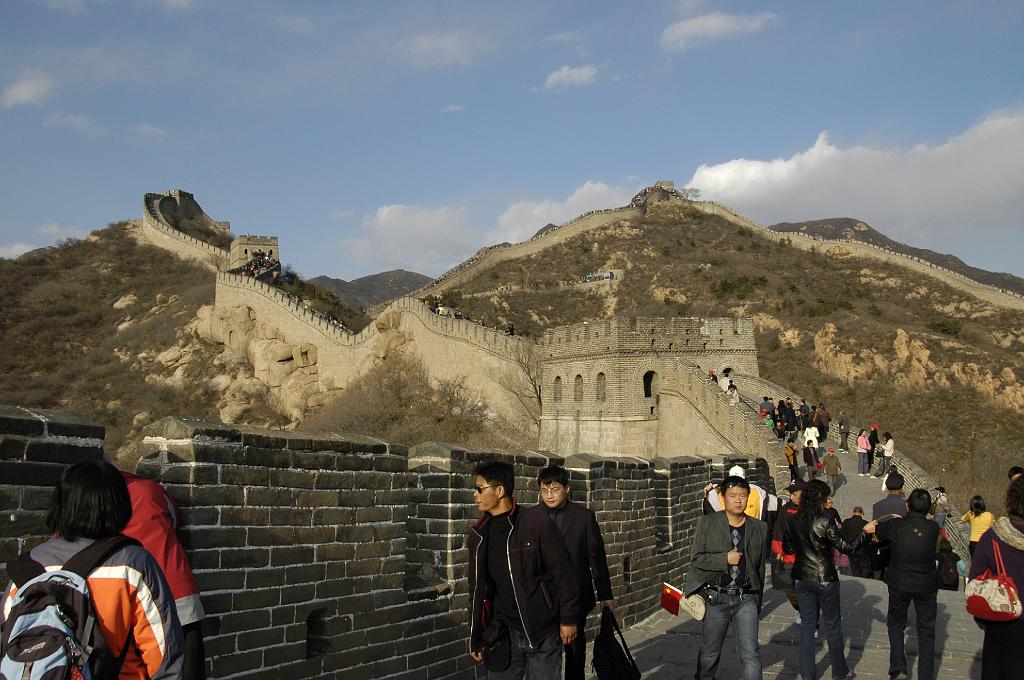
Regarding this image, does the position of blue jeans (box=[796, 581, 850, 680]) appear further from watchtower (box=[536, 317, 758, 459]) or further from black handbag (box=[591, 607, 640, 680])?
watchtower (box=[536, 317, 758, 459])

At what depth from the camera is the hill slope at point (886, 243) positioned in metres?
78.1

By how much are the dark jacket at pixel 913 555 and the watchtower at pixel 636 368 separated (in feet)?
62.4

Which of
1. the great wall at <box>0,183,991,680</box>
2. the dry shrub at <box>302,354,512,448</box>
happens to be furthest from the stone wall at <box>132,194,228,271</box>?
the great wall at <box>0,183,991,680</box>

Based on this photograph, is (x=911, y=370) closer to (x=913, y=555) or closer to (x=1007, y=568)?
(x=913, y=555)

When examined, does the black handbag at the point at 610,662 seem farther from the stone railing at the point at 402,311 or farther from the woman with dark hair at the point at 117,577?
the stone railing at the point at 402,311

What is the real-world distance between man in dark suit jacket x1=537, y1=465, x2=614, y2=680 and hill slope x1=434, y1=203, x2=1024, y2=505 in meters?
21.3

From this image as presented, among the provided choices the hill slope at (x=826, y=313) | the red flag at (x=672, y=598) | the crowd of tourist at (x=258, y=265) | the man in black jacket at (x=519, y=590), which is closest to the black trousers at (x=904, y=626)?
the red flag at (x=672, y=598)

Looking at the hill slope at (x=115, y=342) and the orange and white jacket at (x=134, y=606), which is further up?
the hill slope at (x=115, y=342)

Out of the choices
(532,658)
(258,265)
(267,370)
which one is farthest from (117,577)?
(258,265)

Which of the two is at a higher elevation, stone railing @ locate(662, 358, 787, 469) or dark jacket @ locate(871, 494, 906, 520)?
stone railing @ locate(662, 358, 787, 469)

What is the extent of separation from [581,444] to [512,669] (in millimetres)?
23849

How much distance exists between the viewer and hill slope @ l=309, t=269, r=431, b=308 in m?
130

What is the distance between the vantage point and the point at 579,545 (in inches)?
206

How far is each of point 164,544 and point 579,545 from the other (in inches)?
103
